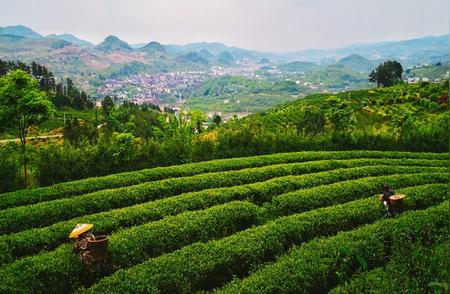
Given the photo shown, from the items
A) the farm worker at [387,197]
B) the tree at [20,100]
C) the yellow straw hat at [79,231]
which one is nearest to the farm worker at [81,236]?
the yellow straw hat at [79,231]

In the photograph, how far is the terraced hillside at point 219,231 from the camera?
10523 mm

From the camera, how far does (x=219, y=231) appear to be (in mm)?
14078

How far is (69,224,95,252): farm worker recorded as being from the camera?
11.3 meters

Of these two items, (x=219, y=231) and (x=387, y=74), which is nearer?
(x=219, y=231)

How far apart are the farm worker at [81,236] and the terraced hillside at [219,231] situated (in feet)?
1.37

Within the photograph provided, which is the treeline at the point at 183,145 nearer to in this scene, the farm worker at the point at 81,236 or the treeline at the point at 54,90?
the farm worker at the point at 81,236

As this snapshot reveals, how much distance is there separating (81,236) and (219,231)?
4.82m

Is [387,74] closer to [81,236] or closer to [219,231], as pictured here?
[219,231]

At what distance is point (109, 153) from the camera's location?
22219 mm

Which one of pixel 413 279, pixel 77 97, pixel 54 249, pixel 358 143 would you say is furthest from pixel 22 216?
pixel 77 97

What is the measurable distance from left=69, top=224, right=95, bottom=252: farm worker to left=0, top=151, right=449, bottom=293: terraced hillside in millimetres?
419

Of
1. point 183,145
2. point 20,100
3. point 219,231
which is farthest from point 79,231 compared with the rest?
point 183,145

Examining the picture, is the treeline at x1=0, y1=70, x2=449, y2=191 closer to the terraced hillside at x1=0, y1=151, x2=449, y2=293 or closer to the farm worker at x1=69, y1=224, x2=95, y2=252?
the terraced hillside at x1=0, y1=151, x2=449, y2=293

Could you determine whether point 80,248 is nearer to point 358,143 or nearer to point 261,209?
point 261,209
